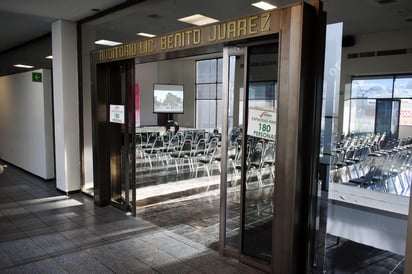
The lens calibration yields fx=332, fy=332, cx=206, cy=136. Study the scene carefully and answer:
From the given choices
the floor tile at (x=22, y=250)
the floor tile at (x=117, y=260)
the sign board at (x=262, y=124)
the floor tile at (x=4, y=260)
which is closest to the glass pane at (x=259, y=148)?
the sign board at (x=262, y=124)

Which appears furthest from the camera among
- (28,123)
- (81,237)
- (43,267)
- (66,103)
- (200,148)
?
(200,148)

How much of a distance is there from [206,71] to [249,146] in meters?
11.7

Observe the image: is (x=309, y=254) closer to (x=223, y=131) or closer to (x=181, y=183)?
(x=223, y=131)

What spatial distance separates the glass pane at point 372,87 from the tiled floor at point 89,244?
28.2ft

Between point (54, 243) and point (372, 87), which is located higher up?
point (372, 87)

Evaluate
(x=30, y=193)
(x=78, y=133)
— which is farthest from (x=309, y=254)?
(x=30, y=193)

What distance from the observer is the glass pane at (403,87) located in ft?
31.3

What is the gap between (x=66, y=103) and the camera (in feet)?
17.8

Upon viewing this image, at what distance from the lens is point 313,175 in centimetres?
264

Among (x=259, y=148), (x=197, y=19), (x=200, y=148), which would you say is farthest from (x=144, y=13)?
(x=200, y=148)

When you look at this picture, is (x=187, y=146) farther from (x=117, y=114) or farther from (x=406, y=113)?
(x=406, y=113)

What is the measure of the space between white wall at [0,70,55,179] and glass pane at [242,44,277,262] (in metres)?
4.50

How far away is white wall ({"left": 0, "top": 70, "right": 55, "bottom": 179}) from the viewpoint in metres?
6.18

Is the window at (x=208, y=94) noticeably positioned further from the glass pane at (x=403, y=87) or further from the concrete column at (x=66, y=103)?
the concrete column at (x=66, y=103)
